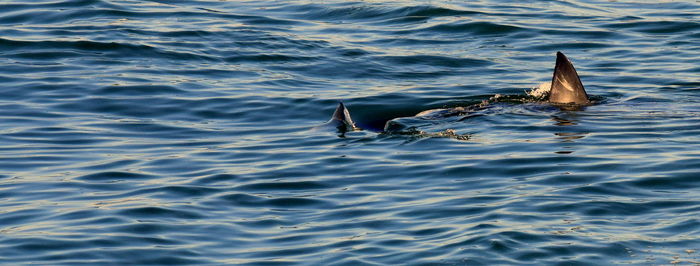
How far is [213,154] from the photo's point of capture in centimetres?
1158

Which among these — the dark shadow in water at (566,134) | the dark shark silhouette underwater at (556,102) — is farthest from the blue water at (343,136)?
the dark shark silhouette underwater at (556,102)

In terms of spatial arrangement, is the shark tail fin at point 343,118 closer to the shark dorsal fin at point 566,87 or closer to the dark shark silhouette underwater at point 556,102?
the dark shark silhouette underwater at point 556,102

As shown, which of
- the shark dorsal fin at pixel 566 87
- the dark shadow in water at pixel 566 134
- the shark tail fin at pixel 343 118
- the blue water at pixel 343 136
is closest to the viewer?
the blue water at pixel 343 136

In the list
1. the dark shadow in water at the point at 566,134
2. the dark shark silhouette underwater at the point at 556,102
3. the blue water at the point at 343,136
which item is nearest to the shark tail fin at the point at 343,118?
the dark shark silhouette underwater at the point at 556,102

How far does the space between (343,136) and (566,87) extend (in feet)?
8.38

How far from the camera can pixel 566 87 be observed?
13242 mm

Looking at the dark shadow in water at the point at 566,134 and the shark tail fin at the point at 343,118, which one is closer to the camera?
the dark shadow in water at the point at 566,134

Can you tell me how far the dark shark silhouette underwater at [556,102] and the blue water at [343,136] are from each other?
0.17 meters

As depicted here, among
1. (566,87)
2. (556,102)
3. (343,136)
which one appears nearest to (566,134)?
(566,87)

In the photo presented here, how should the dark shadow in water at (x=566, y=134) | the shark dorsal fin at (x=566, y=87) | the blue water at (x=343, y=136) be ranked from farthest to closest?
the shark dorsal fin at (x=566, y=87)
the dark shadow in water at (x=566, y=134)
the blue water at (x=343, y=136)

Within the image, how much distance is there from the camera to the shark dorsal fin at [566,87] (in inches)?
510

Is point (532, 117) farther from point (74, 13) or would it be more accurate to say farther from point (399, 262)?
point (74, 13)

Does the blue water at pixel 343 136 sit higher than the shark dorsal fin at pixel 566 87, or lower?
lower

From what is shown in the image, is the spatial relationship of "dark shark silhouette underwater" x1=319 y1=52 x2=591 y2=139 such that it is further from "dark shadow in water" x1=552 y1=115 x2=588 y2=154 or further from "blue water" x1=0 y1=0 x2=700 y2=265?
"dark shadow in water" x1=552 y1=115 x2=588 y2=154
